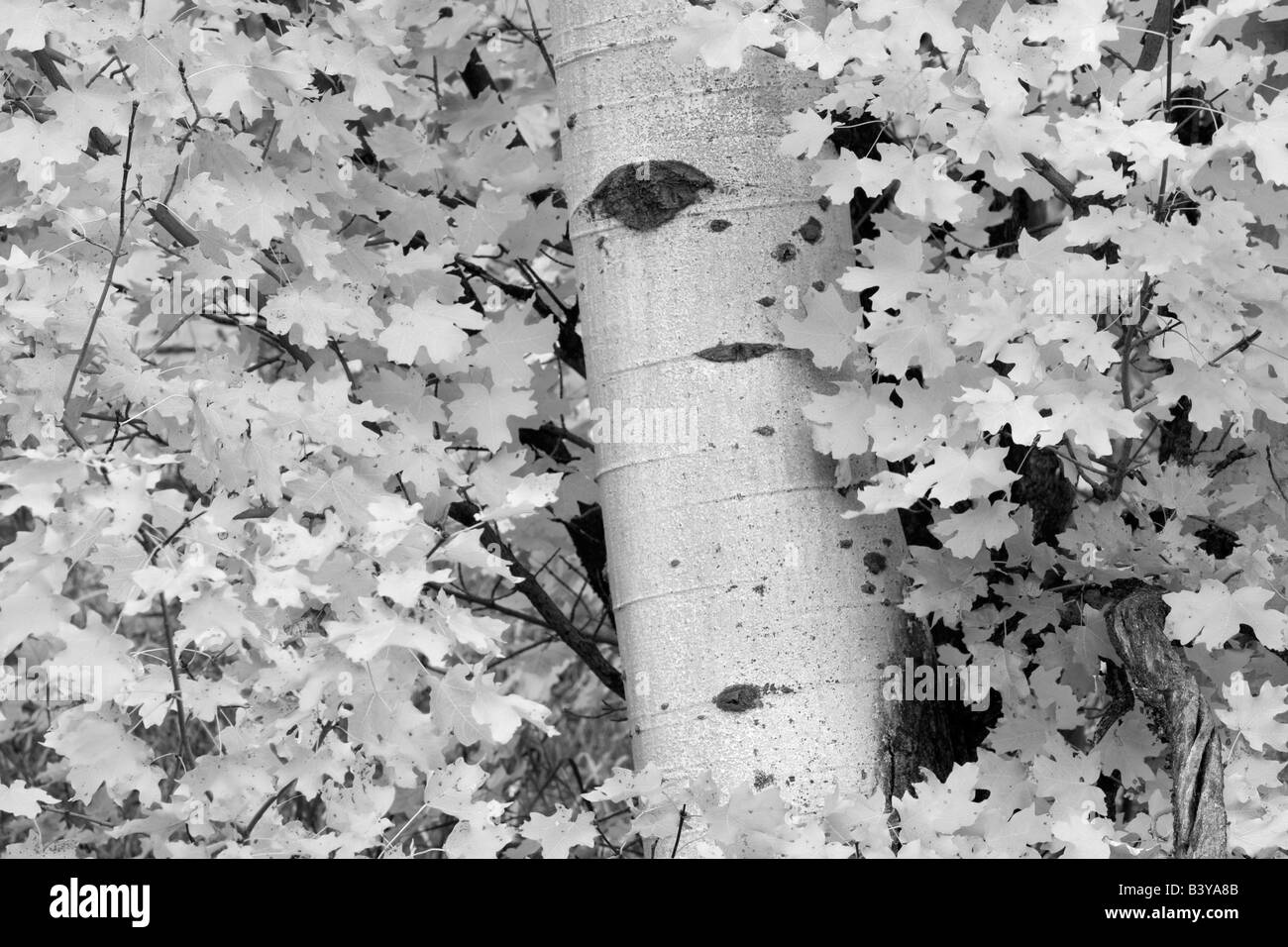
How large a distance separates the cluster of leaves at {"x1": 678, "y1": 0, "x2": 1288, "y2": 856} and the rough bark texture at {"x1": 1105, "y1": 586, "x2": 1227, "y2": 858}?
0.04 metres

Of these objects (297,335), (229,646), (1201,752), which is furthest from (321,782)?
(1201,752)

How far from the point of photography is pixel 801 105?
1.86m

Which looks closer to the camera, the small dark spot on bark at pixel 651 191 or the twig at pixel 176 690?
the twig at pixel 176 690

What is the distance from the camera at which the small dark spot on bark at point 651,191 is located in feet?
5.92

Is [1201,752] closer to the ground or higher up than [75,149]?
closer to the ground

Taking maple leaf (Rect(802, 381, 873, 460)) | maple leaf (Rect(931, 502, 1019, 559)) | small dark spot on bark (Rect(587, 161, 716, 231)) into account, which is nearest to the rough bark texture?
maple leaf (Rect(931, 502, 1019, 559))

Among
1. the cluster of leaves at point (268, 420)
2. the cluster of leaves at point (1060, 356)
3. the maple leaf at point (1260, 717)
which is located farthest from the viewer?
the maple leaf at point (1260, 717)

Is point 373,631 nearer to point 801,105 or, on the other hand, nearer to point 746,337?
point 746,337

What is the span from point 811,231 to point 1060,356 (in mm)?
415

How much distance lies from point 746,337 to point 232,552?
0.78 meters

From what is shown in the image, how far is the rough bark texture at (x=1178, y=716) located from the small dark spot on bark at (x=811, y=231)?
0.68 metres

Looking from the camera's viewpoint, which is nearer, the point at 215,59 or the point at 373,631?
the point at 373,631

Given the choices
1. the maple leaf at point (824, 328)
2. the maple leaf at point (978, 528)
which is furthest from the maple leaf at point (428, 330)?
the maple leaf at point (978, 528)

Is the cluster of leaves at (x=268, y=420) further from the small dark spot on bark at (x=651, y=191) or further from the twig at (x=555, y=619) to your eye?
the small dark spot on bark at (x=651, y=191)
